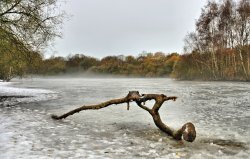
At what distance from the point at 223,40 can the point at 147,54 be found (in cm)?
9876

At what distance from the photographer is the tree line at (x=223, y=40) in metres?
52.9

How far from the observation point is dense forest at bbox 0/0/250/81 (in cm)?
1964

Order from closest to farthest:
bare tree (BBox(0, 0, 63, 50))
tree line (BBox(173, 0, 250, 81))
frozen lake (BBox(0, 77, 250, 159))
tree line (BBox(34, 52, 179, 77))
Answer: frozen lake (BBox(0, 77, 250, 159)) → bare tree (BBox(0, 0, 63, 50)) → tree line (BBox(173, 0, 250, 81)) → tree line (BBox(34, 52, 179, 77))

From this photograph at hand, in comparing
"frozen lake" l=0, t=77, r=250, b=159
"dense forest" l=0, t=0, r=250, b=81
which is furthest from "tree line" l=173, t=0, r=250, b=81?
"frozen lake" l=0, t=77, r=250, b=159

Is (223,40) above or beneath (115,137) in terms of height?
above

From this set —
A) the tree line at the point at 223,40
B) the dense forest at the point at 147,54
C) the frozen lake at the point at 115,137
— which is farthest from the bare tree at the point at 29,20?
the tree line at the point at 223,40

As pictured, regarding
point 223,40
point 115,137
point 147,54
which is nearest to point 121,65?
point 147,54

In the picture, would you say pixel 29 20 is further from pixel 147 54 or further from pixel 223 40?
pixel 147 54

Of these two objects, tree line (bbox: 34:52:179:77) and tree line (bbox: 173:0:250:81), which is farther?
tree line (bbox: 34:52:179:77)

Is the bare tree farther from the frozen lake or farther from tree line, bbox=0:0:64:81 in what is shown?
the frozen lake

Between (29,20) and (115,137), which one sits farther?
(29,20)

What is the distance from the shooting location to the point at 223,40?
189 feet

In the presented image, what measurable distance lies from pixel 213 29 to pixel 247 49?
26.2 feet

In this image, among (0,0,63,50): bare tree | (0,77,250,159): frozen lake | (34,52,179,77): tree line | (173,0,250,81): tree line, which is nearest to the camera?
(0,77,250,159): frozen lake
